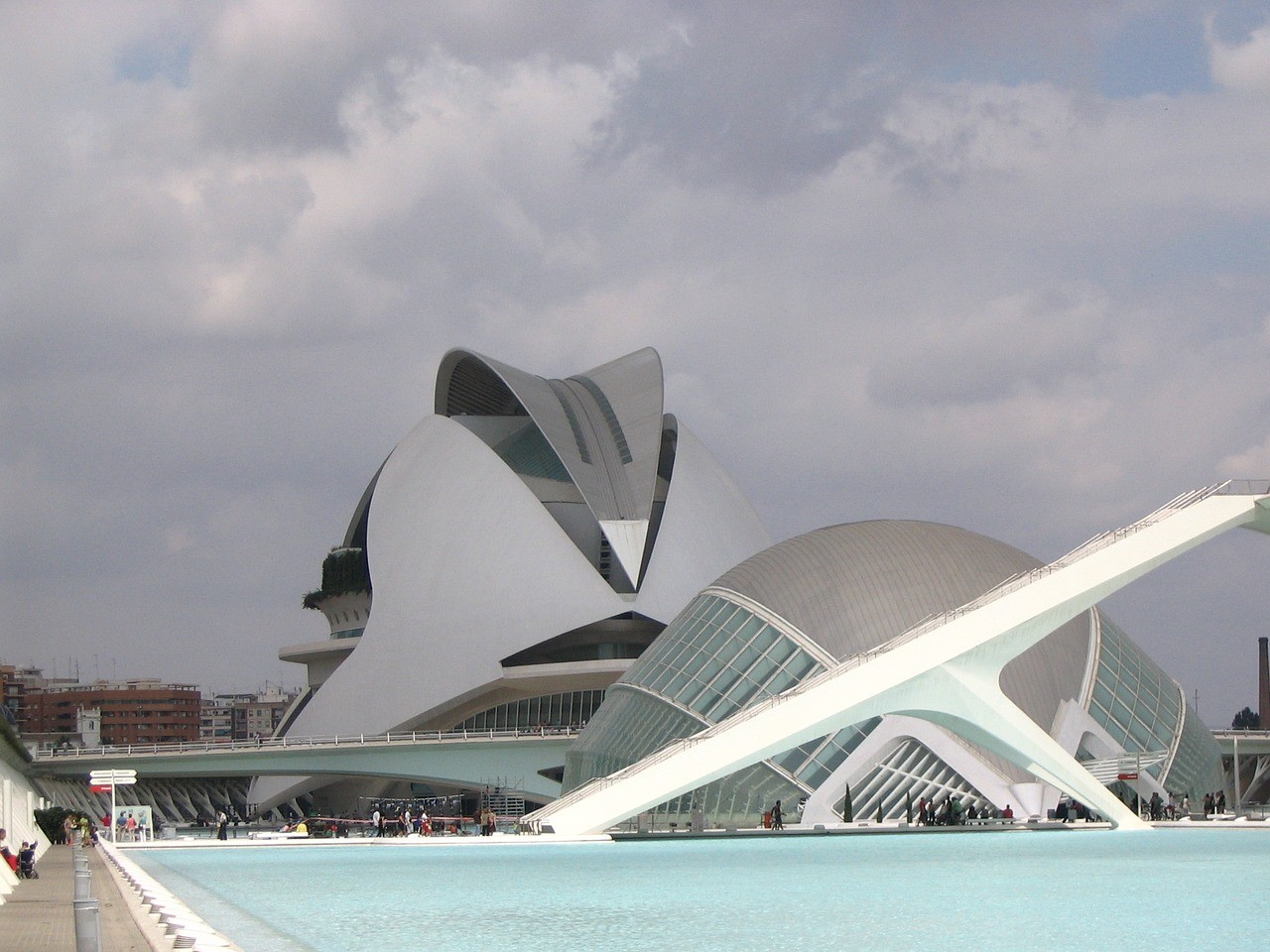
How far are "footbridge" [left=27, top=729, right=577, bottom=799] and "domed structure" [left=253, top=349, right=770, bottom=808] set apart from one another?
11.0 ft

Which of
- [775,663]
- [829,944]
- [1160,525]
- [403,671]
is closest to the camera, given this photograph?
→ [829,944]

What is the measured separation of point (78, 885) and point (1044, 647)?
3141cm

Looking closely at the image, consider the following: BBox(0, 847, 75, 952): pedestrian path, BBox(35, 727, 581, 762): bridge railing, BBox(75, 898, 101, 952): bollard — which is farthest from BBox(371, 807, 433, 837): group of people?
BBox(75, 898, 101, 952): bollard

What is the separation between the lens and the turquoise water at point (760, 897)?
43.1 ft

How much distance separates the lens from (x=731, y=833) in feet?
106

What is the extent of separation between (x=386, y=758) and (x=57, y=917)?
141 ft

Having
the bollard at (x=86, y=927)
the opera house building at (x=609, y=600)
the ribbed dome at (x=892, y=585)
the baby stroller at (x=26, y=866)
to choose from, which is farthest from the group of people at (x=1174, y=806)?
the bollard at (x=86, y=927)

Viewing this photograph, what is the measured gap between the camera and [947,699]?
107 ft

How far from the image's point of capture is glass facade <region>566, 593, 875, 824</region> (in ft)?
114

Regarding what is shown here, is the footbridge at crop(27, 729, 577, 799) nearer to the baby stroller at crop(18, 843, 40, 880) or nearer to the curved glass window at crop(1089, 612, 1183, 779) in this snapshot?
the curved glass window at crop(1089, 612, 1183, 779)

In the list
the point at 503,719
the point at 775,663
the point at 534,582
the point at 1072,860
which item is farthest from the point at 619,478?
the point at 1072,860

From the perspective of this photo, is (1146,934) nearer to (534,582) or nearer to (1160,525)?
(1160,525)

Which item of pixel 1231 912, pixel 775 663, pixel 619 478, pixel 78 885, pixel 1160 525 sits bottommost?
pixel 1231 912

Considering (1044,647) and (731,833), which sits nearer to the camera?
(731,833)
